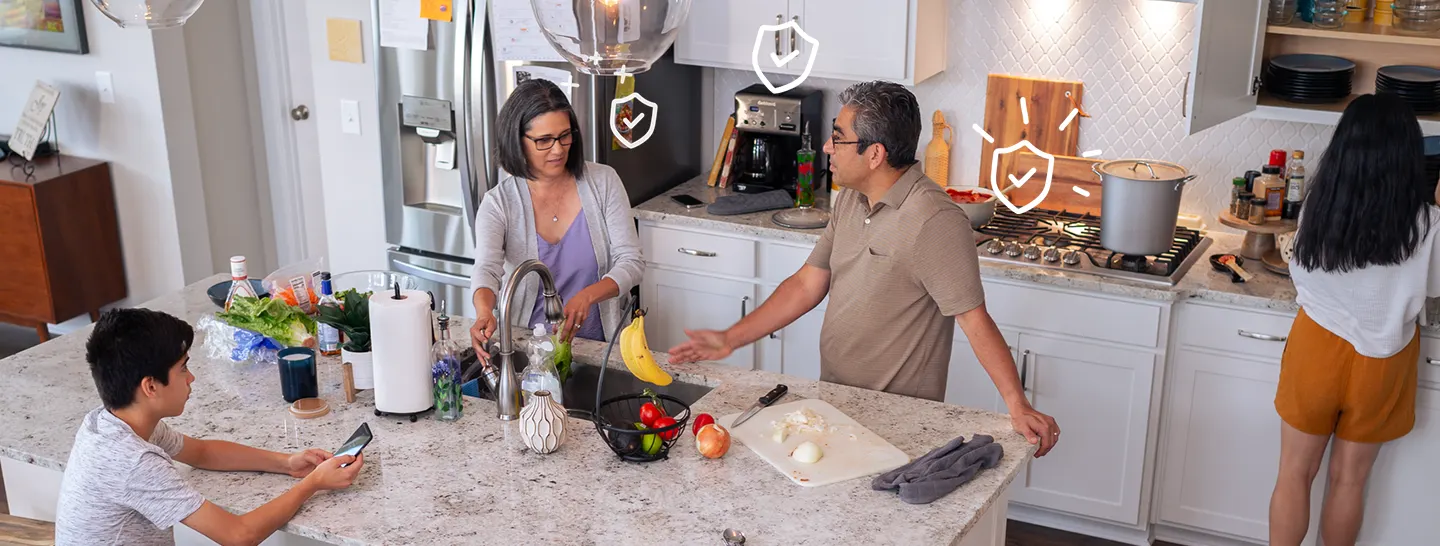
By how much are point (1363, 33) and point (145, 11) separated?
3039mm

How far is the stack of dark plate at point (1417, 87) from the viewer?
3.50 m

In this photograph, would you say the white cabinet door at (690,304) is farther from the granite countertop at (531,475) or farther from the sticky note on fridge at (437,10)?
the granite countertop at (531,475)

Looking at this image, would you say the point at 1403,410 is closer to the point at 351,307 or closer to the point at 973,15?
the point at 973,15

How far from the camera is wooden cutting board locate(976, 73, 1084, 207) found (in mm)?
4125

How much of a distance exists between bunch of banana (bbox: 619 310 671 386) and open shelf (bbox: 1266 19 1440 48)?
2054 mm

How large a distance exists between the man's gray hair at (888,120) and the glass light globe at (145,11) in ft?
4.27

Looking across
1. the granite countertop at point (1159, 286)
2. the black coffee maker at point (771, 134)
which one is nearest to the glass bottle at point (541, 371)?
the granite countertop at point (1159, 286)

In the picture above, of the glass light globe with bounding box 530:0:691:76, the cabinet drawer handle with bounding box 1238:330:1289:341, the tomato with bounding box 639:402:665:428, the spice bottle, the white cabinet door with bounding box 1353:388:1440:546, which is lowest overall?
the white cabinet door with bounding box 1353:388:1440:546

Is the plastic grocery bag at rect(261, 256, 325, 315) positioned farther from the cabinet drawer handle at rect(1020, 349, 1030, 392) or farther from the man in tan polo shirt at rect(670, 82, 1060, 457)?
the cabinet drawer handle at rect(1020, 349, 1030, 392)

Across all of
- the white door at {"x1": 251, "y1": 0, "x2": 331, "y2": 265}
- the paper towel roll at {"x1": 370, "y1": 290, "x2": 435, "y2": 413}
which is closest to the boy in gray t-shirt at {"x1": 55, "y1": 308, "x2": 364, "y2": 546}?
the paper towel roll at {"x1": 370, "y1": 290, "x2": 435, "y2": 413}

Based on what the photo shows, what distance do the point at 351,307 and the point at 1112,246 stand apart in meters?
2.04

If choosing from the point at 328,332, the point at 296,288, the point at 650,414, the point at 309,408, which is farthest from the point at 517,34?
the point at 650,414

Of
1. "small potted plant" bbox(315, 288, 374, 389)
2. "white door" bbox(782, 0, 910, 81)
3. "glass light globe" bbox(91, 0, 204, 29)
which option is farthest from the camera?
"white door" bbox(782, 0, 910, 81)

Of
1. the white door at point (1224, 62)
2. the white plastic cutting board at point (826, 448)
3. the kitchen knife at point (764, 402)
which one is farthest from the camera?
the white door at point (1224, 62)
